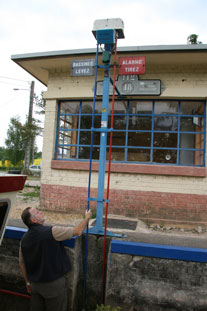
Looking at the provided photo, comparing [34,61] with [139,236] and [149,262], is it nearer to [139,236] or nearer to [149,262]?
[139,236]

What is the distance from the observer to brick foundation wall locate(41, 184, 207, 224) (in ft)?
21.3

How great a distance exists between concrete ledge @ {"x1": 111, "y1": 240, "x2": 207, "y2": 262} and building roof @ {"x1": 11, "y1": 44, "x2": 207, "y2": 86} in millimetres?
4804

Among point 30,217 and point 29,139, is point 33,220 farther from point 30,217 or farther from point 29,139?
point 29,139

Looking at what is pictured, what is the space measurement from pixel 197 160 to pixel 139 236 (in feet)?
12.9

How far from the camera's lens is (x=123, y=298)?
10.9 feet

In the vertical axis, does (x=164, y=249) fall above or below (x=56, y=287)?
above

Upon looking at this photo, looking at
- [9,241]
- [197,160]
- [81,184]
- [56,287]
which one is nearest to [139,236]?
[56,287]

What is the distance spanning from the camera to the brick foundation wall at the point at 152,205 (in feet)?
21.3

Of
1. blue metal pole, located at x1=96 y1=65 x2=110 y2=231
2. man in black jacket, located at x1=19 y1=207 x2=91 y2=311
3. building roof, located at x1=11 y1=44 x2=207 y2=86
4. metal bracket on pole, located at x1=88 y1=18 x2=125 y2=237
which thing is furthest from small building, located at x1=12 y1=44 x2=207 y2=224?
man in black jacket, located at x1=19 y1=207 x2=91 y2=311

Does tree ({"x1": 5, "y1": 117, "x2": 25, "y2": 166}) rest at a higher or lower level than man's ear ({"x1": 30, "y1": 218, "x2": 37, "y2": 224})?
higher

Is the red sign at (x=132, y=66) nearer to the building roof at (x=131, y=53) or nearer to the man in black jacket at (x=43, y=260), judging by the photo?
the building roof at (x=131, y=53)

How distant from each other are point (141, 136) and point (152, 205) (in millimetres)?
2107

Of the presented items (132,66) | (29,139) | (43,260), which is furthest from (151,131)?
(29,139)

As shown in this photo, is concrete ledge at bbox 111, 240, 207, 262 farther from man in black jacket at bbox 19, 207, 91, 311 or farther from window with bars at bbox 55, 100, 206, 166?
window with bars at bbox 55, 100, 206, 166
